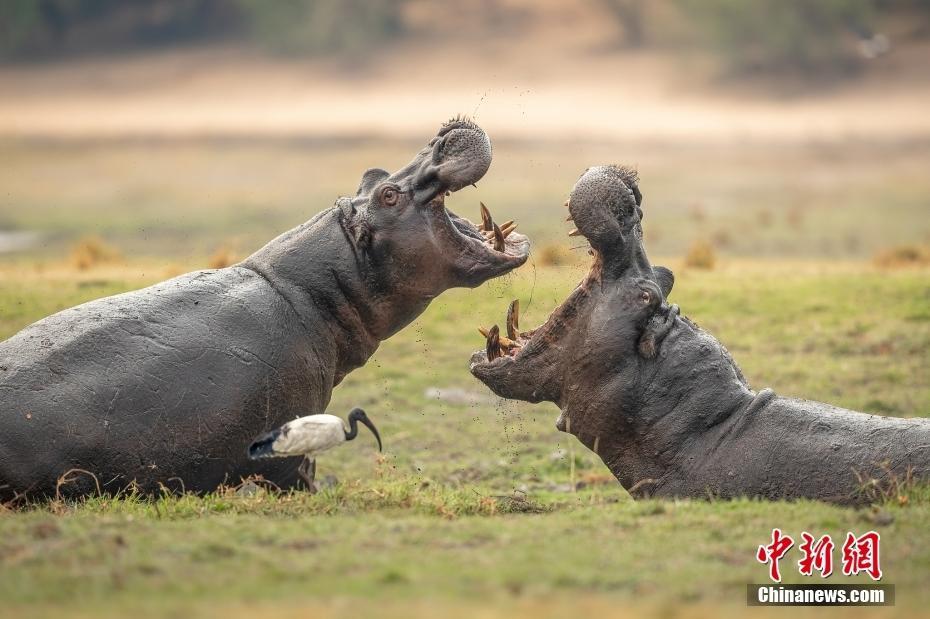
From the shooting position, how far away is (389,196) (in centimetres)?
823

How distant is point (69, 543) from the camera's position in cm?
593

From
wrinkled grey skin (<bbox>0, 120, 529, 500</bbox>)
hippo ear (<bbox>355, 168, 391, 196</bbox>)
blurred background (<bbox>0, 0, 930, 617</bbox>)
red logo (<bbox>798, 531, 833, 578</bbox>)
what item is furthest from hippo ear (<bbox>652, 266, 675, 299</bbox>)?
red logo (<bbox>798, 531, 833, 578</bbox>)

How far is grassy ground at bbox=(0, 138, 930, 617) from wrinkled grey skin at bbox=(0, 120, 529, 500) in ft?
1.10

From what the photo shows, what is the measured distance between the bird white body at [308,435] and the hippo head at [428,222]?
1371 mm

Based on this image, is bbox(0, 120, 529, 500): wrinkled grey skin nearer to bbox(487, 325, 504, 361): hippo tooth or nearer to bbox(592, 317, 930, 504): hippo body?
bbox(487, 325, 504, 361): hippo tooth

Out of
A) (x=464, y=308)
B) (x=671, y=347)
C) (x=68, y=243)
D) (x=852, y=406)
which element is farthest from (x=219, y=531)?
(x=68, y=243)

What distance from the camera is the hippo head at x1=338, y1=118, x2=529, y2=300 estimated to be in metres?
8.22

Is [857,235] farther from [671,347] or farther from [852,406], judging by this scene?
[671,347]

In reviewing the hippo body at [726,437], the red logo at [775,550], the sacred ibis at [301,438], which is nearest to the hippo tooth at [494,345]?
the hippo body at [726,437]

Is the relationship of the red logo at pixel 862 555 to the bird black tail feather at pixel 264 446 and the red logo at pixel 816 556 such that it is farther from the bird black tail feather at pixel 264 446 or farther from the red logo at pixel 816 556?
the bird black tail feather at pixel 264 446

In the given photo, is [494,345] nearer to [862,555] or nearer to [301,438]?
[301,438]

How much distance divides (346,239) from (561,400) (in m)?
1.55

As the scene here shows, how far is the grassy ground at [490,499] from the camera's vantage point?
213 inches

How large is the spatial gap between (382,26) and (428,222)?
4265cm
